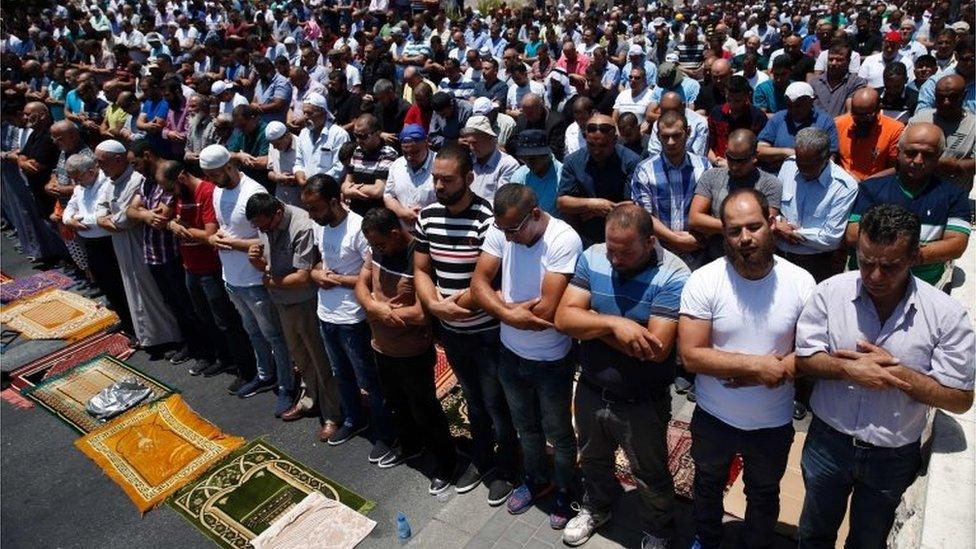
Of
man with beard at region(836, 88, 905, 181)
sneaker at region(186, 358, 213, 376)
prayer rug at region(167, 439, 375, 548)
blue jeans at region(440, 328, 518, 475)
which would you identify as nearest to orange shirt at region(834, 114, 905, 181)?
man with beard at region(836, 88, 905, 181)

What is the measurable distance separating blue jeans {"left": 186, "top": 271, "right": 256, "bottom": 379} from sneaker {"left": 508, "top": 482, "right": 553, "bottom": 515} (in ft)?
9.95

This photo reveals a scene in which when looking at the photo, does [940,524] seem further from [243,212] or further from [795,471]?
[243,212]

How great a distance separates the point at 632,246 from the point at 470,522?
7.27 feet

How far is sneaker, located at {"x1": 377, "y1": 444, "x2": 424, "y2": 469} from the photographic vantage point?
4.82 meters

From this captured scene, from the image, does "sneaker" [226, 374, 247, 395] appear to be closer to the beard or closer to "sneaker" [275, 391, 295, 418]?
"sneaker" [275, 391, 295, 418]

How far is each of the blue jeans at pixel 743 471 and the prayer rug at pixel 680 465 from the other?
1.93ft

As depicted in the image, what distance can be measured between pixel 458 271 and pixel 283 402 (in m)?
2.61

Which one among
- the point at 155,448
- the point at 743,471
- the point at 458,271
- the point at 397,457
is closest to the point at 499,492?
the point at 397,457

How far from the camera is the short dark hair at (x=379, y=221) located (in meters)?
3.92

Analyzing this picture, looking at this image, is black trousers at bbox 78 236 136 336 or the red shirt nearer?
the red shirt

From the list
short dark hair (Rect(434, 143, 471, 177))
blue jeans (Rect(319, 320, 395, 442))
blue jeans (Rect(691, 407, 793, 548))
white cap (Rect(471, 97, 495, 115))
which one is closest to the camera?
blue jeans (Rect(691, 407, 793, 548))

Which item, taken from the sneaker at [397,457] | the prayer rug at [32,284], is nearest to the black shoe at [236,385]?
the sneaker at [397,457]

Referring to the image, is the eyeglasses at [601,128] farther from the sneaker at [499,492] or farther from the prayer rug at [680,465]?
the sneaker at [499,492]

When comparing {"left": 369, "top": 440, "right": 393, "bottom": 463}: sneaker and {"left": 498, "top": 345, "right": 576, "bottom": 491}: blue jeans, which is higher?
{"left": 498, "top": 345, "right": 576, "bottom": 491}: blue jeans
